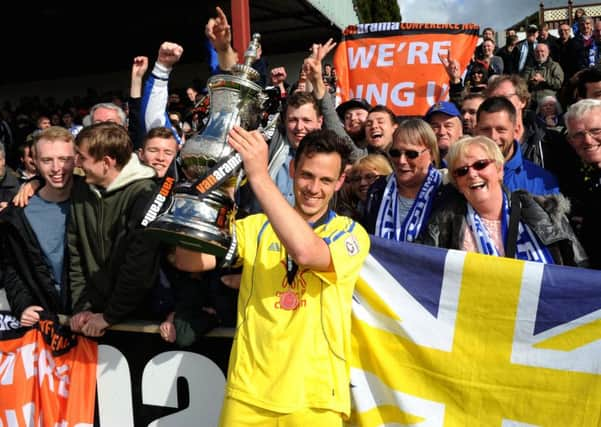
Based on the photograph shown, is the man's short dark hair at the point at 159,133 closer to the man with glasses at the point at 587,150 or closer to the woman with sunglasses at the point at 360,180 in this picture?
the woman with sunglasses at the point at 360,180

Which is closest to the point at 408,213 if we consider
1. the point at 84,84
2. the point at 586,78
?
the point at 586,78

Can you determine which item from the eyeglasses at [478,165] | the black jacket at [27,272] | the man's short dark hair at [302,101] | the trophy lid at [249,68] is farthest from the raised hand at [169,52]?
the eyeglasses at [478,165]

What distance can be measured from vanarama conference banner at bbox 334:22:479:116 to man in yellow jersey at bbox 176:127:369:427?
125 inches

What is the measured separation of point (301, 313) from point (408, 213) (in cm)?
83

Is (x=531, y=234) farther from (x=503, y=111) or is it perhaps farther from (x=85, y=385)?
(x=85, y=385)

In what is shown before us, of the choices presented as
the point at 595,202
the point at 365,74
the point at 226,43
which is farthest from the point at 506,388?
the point at 365,74

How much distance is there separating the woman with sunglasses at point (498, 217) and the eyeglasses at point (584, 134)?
54 centimetres

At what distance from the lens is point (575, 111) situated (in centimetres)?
280

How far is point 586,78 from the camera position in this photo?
3.90 metres

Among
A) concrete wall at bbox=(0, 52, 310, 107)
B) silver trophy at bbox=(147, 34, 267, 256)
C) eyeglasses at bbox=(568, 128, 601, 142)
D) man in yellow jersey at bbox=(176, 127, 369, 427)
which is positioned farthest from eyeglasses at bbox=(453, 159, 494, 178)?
concrete wall at bbox=(0, 52, 310, 107)

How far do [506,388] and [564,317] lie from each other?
377 mm

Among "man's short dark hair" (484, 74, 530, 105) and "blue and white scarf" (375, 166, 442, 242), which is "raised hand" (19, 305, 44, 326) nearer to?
"blue and white scarf" (375, 166, 442, 242)

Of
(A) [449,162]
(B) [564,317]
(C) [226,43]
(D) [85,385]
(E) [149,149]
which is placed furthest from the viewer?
(E) [149,149]

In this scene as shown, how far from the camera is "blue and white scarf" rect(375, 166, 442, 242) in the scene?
2.59 metres
